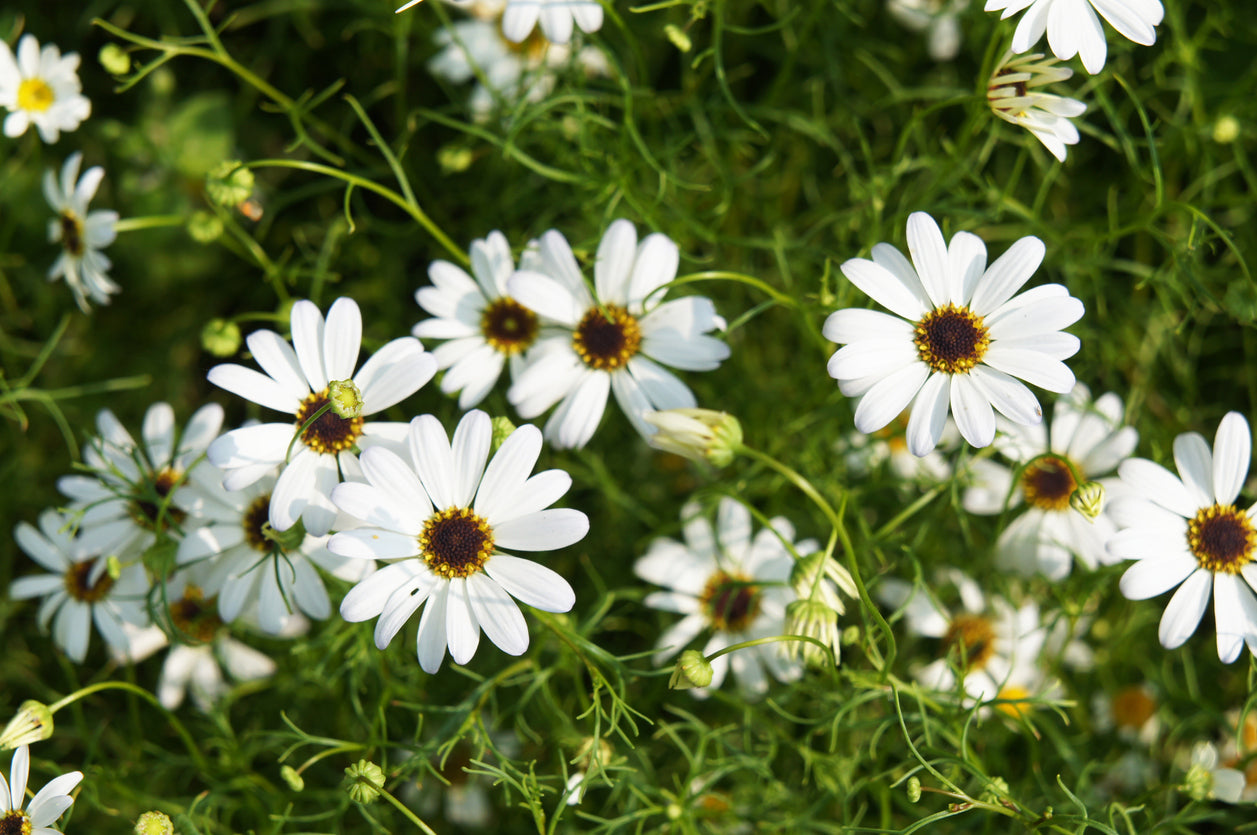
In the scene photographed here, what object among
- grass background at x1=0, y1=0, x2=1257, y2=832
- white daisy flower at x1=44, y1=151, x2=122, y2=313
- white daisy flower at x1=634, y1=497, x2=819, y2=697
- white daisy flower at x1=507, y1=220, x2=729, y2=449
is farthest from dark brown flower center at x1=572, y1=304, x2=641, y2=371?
white daisy flower at x1=44, y1=151, x2=122, y2=313

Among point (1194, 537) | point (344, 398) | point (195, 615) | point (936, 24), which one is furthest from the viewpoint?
point (936, 24)

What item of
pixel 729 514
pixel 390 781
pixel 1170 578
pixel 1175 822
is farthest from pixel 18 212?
pixel 1175 822

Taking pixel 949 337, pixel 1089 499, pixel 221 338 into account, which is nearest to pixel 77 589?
pixel 221 338

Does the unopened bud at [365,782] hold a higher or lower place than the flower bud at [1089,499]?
lower

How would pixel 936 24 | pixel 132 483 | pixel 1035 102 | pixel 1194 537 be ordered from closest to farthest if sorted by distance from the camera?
pixel 1035 102 → pixel 1194 537 → pixel 132 483 → pixel 936 24

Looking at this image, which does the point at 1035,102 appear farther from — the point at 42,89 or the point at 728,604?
the point at 42,89

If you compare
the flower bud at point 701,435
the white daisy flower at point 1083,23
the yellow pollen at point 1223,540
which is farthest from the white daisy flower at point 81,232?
the yellow pollen at point 1223,540

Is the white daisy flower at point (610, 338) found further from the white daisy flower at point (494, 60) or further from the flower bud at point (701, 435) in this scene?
the white daisy flower at point (494, 60)
